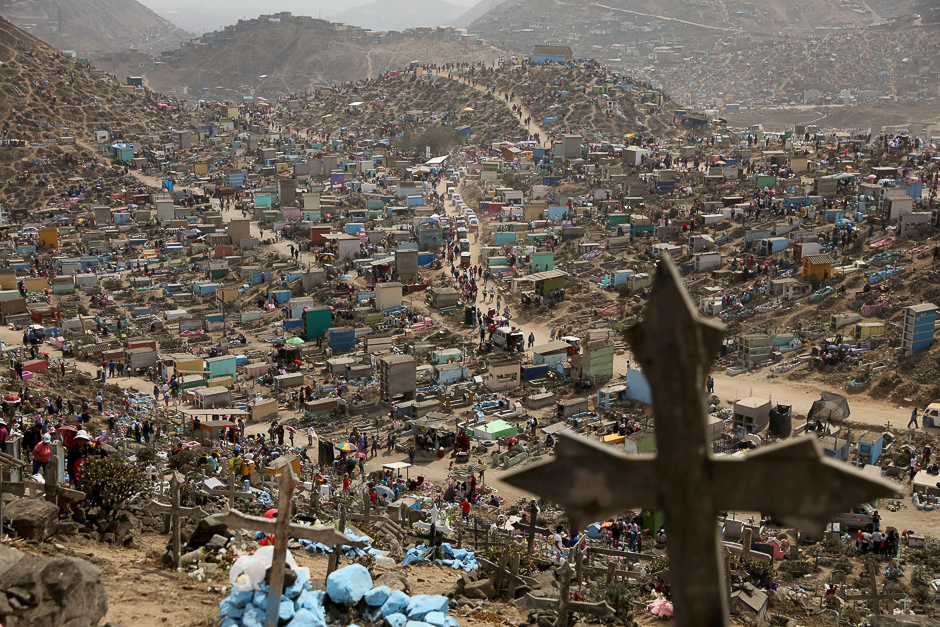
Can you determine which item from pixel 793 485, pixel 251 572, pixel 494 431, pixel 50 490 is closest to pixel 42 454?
pixel 50 490

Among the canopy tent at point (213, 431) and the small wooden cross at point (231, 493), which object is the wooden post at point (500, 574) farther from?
the canopy tent at point (213, 431)

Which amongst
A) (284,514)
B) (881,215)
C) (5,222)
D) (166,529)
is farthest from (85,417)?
(5,222)

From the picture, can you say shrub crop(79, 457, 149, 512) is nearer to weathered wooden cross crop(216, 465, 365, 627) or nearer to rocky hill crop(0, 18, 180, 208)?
weathered wooden cross crop(216, 465, 365, 627)

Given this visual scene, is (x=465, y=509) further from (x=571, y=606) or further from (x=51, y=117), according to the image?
(x=51, y=117)

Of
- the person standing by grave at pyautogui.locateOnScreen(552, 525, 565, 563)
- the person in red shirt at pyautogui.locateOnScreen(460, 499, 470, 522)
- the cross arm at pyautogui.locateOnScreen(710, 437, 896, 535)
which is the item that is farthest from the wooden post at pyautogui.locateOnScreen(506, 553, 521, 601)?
the person in red shirt at pyautogui.locateOnScreen(460, 499, 470, 522)

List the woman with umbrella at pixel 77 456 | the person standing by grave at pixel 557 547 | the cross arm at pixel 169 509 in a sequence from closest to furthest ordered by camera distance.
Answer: the cross arm at pixel 169 509, the woman with umbrella at pixel 77 456, the person standing by grave at pixel 557 547

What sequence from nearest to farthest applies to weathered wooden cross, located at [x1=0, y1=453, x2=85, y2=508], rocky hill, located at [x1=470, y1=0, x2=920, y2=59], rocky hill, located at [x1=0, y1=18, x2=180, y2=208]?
weathered wooden cross, located at [x1=0, y1=453, x2=85, y2=508] < rocky hill, located at [x1=0, y1=18, x2=180, y2=208] < rocky hill, located at [x1=470, y1=0, x2=920, y2=59]

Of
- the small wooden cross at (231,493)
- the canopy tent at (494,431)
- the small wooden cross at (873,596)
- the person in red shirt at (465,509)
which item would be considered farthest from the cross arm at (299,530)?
the canopy tent at (494,431)
